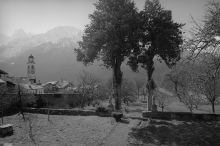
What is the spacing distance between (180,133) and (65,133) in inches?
344

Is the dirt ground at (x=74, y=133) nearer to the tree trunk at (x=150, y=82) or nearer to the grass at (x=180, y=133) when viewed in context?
Answer: the grass at (x=180, y=133)

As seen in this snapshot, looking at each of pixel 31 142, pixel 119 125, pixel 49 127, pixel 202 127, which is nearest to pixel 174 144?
pixel 202 127

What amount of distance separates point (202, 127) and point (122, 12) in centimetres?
1396

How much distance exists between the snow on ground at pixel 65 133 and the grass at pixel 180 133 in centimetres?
290

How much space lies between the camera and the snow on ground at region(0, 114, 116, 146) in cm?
1286

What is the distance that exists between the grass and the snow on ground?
9.50 feet

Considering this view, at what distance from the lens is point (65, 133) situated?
49.2 ft

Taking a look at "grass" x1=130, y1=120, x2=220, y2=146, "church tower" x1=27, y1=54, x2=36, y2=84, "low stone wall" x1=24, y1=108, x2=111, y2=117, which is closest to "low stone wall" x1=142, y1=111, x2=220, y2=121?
"grass" x1=130, y1=120, x2=220, y2=146

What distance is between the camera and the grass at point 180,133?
12.3 metres

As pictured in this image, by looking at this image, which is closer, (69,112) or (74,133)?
(74,133)

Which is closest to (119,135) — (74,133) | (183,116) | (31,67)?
(74,133)

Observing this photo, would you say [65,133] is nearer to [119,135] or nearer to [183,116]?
[119,135]

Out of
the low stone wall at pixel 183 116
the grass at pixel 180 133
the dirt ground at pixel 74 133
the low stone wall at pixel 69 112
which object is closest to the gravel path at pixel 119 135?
the dirt ground at pixel 74 133

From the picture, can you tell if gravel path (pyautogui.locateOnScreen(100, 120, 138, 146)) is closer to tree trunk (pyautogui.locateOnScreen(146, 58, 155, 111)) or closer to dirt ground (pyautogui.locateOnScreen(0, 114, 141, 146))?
dirt ground (pyautogui.locateOnScreen(0, 114, 141, 146))
